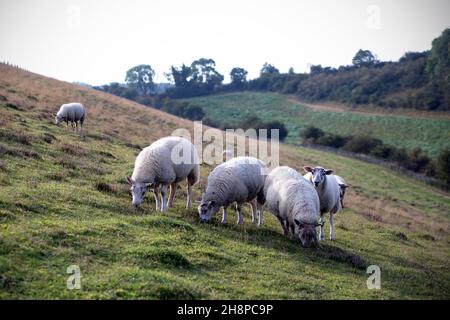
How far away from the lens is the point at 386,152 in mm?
63312

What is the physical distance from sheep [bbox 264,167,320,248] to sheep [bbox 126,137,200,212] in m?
2.91

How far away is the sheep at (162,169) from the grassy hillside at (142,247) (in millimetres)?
523

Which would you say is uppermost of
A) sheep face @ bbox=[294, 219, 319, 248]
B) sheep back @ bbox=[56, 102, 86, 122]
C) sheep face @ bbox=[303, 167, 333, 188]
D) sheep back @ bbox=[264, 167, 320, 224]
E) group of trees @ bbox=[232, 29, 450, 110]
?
group of trees @ bbox=[232, 29, 450, 110]

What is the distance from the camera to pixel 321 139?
69.2m

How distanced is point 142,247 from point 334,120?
80.3 metres

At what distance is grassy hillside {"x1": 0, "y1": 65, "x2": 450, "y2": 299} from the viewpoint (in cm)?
837

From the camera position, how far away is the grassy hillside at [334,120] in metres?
70.1

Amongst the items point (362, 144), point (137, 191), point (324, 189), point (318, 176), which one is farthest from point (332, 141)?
point (137, 191)

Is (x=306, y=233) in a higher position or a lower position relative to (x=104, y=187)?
lower

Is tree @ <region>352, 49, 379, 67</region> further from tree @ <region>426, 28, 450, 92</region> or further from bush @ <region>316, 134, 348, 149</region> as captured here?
bush @ <region>316, 134, 348, 149</region>

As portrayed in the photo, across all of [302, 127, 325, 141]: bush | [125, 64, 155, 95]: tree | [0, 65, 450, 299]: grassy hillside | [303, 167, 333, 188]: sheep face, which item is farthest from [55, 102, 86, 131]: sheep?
[125, 64, 155, 95]: tree

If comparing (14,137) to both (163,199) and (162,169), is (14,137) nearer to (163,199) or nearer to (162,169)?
(162,169)

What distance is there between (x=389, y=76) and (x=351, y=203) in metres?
86.6
